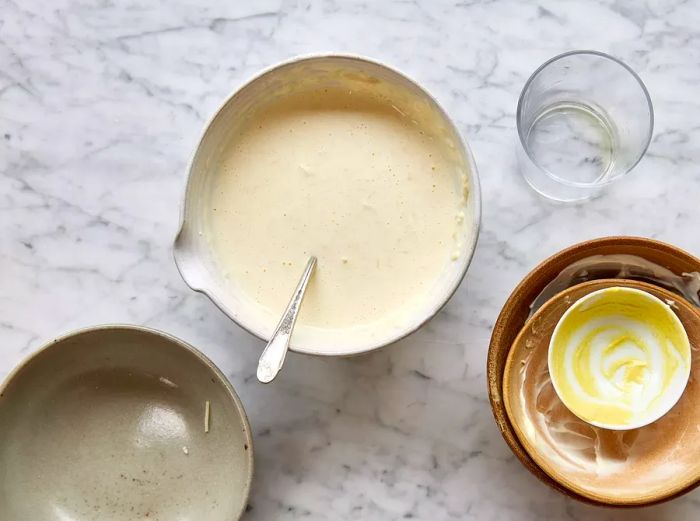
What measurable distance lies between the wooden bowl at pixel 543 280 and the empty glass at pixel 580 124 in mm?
120

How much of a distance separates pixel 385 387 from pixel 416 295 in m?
0.17

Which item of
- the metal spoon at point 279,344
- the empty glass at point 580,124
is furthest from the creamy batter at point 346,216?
the empty glass at point 580,124

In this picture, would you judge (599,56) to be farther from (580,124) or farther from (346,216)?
(346,216)

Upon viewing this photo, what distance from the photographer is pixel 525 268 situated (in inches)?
49.3

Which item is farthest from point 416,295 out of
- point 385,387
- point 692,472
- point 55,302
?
point 55,302

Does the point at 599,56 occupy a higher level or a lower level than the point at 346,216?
higher

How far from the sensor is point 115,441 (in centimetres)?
126

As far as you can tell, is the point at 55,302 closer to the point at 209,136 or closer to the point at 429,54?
the point at 209,136

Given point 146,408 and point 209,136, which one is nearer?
point 209,136

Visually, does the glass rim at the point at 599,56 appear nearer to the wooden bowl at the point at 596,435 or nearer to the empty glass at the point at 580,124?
the empty glass at the point at 580,124

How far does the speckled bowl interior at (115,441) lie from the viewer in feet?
4.05

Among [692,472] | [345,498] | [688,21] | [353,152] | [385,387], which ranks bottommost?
[345,498]

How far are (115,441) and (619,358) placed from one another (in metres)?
0.69

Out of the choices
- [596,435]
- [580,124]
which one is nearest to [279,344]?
[596,435]
